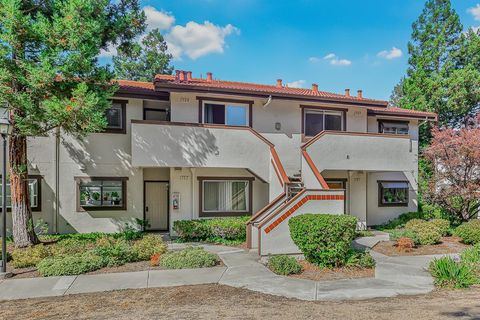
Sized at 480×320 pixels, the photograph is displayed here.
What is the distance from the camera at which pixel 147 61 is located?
3619 centimetres

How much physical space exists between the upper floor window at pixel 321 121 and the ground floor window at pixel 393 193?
4.33m

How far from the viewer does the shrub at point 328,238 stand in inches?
361

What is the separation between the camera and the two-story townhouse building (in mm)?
12969

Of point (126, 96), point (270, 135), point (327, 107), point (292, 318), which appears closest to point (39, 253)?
point (126, 96)

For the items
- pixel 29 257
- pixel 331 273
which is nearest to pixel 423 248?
pixel 331 273

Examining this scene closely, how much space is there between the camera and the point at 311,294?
730 centimetres

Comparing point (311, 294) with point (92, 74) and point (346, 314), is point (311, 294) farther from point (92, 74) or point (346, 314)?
point (92, 74)

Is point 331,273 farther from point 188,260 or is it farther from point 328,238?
point 188,260

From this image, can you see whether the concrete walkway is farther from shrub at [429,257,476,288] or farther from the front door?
the front door

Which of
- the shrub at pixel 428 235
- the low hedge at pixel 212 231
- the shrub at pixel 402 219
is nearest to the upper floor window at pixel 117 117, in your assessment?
the low hedge at pixel 212 231

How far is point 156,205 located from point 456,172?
556 inches

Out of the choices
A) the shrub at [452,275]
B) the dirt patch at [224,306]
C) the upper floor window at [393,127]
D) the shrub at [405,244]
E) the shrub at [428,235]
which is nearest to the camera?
the dirt patch at [224,306]

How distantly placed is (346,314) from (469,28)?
27061mm

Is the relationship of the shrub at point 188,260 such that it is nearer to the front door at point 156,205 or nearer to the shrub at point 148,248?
the shrub at point 148,248
